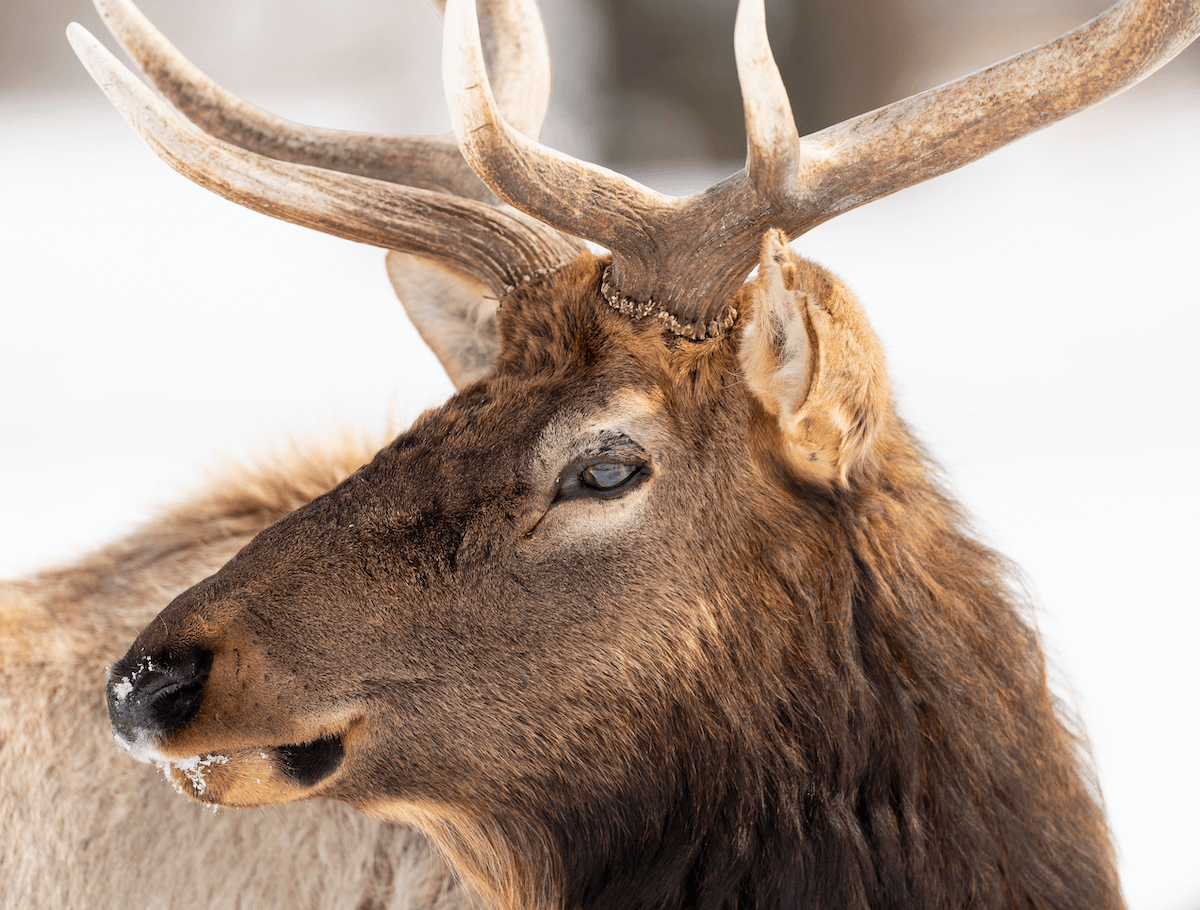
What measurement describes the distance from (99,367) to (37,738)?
4.99 meters

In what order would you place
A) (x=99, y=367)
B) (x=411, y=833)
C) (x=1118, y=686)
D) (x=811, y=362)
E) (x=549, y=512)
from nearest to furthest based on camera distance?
(x=811, y=362)
(x=549, y=512)
(x=411, y=833)
(x=1118, y=686)
(x=99, y=367)

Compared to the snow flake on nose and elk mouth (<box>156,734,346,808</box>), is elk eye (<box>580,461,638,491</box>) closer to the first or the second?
elk mouth (<box>156,734,346,808</box>)

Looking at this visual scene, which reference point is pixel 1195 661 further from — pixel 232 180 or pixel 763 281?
pixel 232 180

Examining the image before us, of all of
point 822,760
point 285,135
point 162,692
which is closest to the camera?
point 162,692

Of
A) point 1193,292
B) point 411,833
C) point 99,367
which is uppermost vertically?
point 1193,292

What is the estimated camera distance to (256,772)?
6.07 ft

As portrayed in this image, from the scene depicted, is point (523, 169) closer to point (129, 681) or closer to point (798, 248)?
point (129, 681)

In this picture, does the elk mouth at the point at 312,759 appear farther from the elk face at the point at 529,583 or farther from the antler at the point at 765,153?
the antler at the point at 765,153

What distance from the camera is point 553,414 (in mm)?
2027

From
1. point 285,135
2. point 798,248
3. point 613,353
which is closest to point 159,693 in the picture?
point 613,353

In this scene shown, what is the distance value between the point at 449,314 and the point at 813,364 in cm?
133

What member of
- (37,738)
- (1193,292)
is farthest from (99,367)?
(1193,292)

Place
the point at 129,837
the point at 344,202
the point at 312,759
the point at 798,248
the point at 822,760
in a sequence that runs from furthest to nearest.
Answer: the point at 798,248, the point at 129,837, the point at 344,202, the point at 822,760, the point at 312,759

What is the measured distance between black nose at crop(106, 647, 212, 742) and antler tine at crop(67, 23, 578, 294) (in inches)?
39.9
